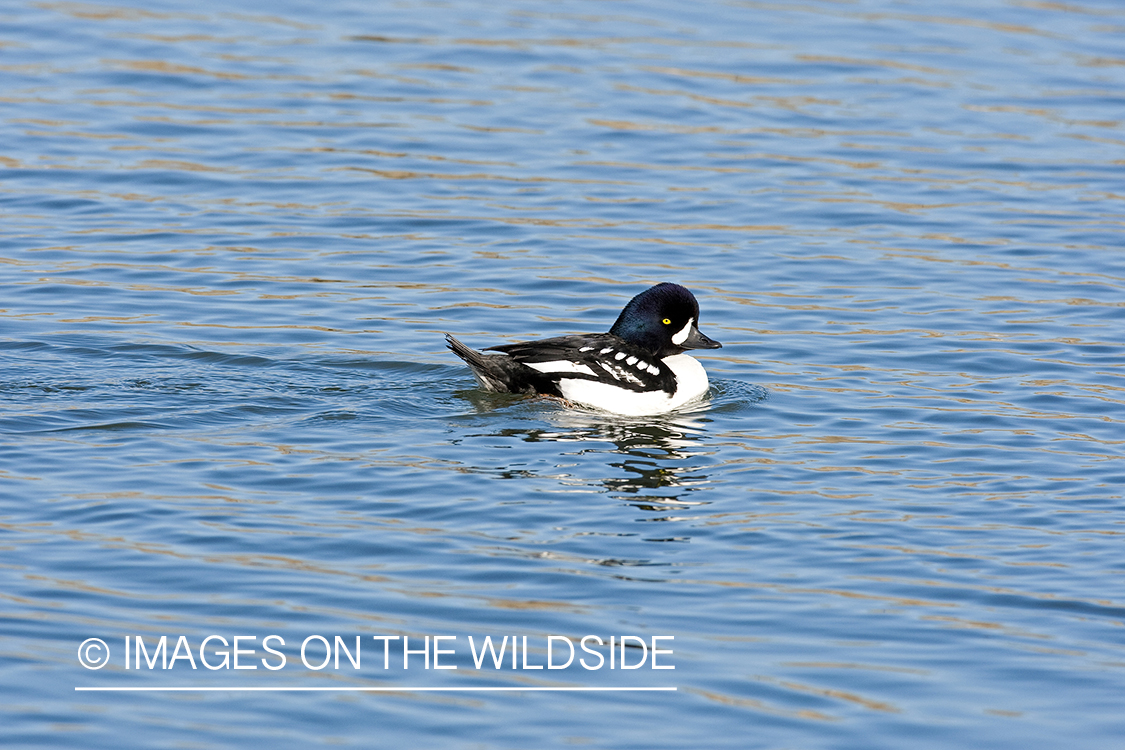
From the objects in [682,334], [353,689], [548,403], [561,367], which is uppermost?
[682,334]

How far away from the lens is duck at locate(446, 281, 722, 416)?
40.2 ft

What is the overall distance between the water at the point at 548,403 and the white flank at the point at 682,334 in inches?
23.0

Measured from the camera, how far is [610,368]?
1235 centimetres

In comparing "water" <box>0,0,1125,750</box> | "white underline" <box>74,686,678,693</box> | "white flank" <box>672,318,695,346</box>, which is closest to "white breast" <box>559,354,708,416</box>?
"water" <box>0,0,1125,750</box>

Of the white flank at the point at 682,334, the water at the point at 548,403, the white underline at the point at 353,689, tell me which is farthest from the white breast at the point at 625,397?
the white underline at the point at 353,689

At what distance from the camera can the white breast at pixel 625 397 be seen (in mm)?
12289

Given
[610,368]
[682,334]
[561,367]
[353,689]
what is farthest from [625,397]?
[353,689]

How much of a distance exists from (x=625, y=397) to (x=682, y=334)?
86 cm

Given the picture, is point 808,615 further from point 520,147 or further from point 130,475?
point 520,147

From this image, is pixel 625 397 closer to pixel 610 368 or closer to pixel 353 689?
pixel 610 368

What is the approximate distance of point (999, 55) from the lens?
79.7ft

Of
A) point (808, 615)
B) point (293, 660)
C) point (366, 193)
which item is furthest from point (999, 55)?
point (293, 660)

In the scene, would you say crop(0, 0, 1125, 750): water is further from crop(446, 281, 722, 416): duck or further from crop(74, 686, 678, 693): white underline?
crop(446, 281, 722, 416): duck

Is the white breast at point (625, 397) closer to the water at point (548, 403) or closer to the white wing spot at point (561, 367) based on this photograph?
the white wing spot at point (561, 367)
